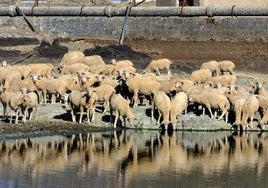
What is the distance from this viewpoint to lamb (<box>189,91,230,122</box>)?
101 ft

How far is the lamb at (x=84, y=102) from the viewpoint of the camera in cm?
3019

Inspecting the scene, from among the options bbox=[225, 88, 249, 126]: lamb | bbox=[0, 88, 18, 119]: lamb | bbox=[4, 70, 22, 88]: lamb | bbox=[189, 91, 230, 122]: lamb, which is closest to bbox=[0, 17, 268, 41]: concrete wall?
bbox=[4, 70, 22, 88]: lamb

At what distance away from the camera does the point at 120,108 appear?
29.9 metres

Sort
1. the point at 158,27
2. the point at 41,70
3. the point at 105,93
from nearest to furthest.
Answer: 1. the point at 105,93
2. the point at 41,70
3. the point at 158,27

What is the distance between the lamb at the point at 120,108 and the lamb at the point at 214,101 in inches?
81.6

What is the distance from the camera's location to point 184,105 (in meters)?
30.6

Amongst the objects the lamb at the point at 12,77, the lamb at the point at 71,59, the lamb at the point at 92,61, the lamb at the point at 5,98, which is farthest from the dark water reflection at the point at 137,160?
the lamb at the point at 71,59

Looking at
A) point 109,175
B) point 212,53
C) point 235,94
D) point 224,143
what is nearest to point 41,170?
point 109,175

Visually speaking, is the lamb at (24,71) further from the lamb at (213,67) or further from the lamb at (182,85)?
the lamb at (213,67)

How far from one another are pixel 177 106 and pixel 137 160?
17.6 ft

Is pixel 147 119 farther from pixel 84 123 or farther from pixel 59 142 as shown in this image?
pixel 59 142

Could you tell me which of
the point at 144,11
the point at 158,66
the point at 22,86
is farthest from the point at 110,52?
the point at 22,86

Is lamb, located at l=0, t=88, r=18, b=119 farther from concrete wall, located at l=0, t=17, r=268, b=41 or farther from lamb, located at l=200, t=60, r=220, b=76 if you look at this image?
concrete wall, located at l=0, t=17, r=268, b=41

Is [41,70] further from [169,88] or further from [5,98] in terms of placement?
[5,98]
